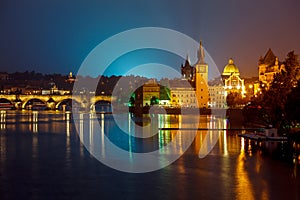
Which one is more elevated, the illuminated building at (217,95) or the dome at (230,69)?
the dome at (230,69)

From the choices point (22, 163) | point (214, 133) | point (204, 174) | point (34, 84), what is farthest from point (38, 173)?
point (34, 84)

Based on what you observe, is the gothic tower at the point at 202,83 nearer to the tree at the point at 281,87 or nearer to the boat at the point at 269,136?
the tree at the point at 281,87

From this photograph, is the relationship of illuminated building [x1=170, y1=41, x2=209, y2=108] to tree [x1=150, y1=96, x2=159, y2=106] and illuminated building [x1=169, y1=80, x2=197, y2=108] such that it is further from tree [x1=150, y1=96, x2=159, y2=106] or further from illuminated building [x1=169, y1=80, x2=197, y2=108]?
tree [x1=150, y1=96, x2=159, y2=106]

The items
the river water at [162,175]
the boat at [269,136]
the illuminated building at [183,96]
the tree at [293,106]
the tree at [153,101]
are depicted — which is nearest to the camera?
the river water at [162,175]

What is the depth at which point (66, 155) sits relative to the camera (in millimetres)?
21953

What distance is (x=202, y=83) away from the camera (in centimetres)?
8825

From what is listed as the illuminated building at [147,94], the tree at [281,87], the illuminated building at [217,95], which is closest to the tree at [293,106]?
the tree at [281,87]

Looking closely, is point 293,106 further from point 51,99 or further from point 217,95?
point 51,99

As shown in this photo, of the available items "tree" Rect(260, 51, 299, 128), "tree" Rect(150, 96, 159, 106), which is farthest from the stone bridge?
"tree" Rect(260, 51, 299, 128)

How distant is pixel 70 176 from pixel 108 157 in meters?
4.75

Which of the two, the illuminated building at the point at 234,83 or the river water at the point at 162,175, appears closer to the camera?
the river water at the point at 162,175

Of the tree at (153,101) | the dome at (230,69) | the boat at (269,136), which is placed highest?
the dome at (230,69)

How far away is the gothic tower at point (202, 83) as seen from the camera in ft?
286

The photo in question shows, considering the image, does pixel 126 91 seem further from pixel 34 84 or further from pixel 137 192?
pixel 137 192
